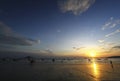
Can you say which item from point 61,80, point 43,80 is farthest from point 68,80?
point 43,80

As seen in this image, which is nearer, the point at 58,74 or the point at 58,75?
the point at 58,75

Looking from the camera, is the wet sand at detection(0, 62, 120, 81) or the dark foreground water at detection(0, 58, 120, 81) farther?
the dark foreground water at detection(0, 58, 120, 81)

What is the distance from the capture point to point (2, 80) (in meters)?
24.0

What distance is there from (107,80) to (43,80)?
1145cm

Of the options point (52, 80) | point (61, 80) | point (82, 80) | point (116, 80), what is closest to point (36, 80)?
point (52, 80)

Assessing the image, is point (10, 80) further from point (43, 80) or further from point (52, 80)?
point (52, 80)

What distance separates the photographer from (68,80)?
23.6 m

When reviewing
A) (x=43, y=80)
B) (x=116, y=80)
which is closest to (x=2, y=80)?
(x=43, y=80)

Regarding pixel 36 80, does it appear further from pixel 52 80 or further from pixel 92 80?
pixel 92 80

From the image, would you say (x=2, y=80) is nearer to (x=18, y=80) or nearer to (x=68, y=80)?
(x=18, y=80)

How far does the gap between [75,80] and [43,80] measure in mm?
5654

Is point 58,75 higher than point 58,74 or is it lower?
lower

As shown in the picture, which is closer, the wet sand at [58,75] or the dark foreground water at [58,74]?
the wet sand at [58,75]

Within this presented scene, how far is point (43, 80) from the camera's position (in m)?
24.0
